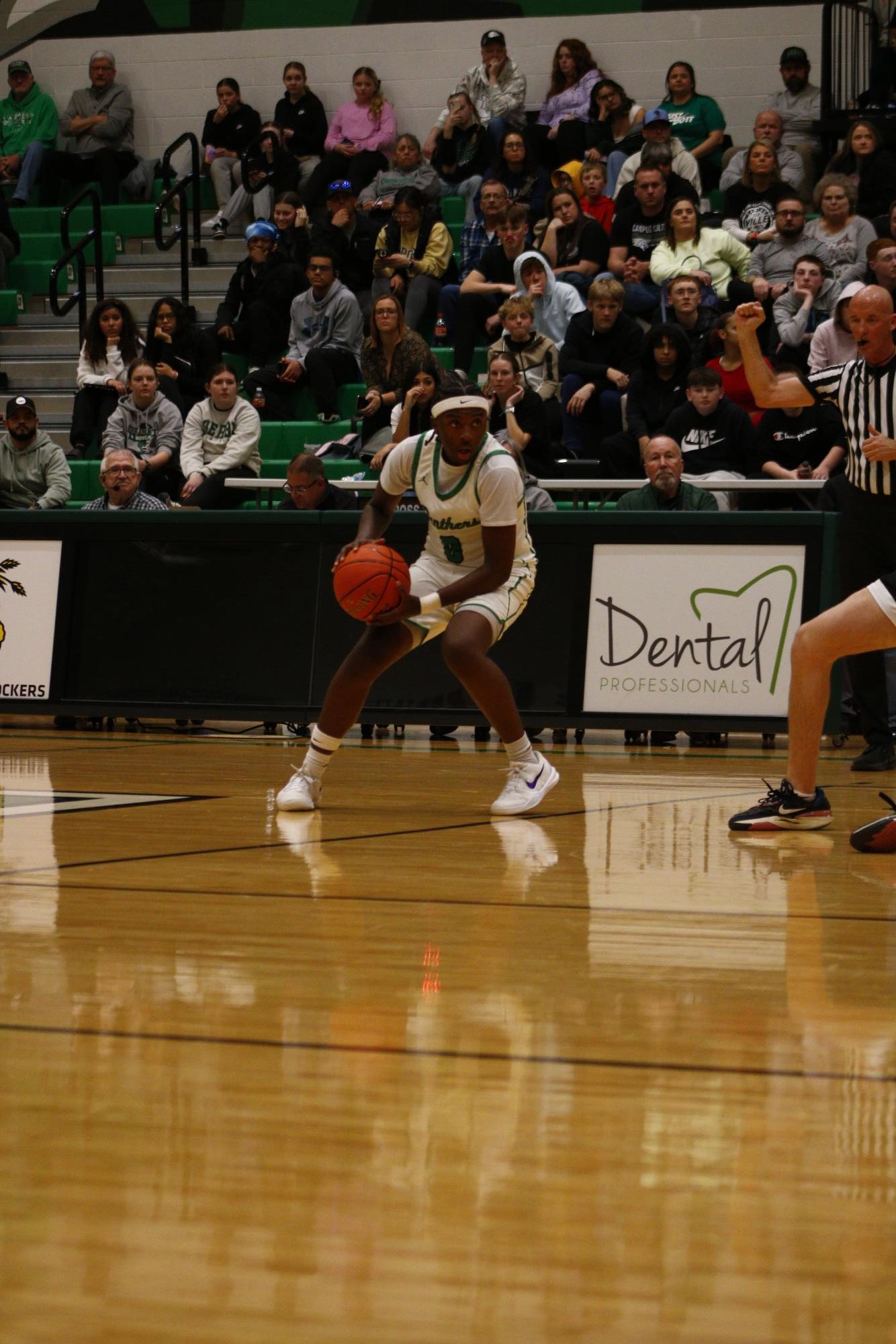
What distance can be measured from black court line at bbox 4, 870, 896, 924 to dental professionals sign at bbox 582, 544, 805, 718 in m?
5.84

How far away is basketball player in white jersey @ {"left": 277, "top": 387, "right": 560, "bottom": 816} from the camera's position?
20.4 feet

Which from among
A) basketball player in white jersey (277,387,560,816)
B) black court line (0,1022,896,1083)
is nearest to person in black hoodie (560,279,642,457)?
basketball player in white jersey (277,387,560,816)

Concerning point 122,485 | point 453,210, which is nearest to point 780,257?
point 453,210

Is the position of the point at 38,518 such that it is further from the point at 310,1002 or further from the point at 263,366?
the point at 310,1002

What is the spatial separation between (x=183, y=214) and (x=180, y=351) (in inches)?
106

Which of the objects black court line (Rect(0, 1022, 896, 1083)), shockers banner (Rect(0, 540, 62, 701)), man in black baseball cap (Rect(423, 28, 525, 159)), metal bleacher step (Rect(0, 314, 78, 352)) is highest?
man in black baseball cap (Rect(423, 28, 525, 159))

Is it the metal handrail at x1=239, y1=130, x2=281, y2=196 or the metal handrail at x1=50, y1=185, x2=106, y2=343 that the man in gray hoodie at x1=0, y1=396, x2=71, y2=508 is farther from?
the metal handrail at x1=239, y1=130, x2=281, y2=196

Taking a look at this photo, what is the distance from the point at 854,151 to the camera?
1490 centimetres

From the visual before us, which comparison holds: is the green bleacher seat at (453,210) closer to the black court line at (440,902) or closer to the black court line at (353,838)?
the black court line at (353,838)

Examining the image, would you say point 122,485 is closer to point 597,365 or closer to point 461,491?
point 597,365

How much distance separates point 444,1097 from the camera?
7.59 feet

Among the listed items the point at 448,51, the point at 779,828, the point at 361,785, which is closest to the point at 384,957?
the point at 779,828

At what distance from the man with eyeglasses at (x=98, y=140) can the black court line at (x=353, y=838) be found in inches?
574

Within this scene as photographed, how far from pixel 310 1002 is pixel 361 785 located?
4.47 metres
